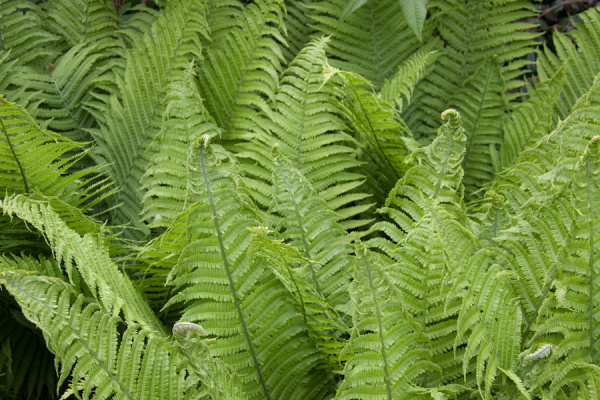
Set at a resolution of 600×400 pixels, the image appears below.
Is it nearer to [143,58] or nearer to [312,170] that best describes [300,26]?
[143,58]

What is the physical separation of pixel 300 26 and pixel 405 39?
385mm

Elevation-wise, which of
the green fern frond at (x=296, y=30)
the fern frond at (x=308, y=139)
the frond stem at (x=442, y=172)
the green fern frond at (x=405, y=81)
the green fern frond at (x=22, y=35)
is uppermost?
the green fern frond at (x=296, y=30)

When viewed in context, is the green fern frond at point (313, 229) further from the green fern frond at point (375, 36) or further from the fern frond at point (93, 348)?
the green fern frond at point (375, 36)

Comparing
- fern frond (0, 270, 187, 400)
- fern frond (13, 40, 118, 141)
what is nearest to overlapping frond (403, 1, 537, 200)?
fern frond (13, 40, 118, 141)

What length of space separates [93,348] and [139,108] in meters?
0.88

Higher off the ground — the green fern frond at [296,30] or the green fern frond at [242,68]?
the green fern frond at [296,30]

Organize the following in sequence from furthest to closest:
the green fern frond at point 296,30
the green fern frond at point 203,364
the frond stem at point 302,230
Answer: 1. the green fern frond at point 296,30
2. the frond stem at point 302,230
3. the green fern frond at point 203,364

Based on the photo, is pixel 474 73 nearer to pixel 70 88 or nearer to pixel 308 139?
pixel 308 139

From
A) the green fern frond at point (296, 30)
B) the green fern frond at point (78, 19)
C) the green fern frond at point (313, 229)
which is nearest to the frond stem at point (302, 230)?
the green fern frond at point (313, 229)

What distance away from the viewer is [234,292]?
1032 mm

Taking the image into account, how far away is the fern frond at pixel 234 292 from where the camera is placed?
3.30ft

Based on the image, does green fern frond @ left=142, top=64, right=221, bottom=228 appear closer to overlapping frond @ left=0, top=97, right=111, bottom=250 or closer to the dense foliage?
the dense foliage

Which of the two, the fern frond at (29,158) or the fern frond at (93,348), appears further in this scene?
the fern frond at (29,158)

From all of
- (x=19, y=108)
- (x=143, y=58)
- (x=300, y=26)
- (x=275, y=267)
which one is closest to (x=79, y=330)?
(x=275, y=267)
